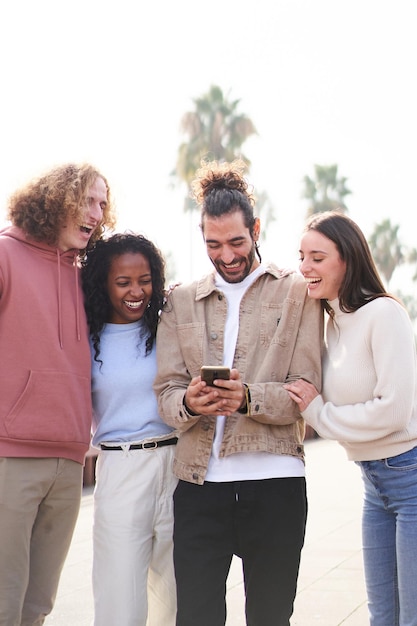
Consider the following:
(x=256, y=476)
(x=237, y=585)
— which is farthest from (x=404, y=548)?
(x=237, y=585)

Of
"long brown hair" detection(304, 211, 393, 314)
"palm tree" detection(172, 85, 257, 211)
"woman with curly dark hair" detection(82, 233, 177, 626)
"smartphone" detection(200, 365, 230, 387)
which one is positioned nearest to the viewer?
"smartphone" detection(200, 365, 230, 387)

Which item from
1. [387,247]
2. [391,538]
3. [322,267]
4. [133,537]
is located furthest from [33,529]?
[387,247]

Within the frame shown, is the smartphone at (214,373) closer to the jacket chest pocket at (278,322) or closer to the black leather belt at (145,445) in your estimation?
the jacket chest pocket at (278,322)

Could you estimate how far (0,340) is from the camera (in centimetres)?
367

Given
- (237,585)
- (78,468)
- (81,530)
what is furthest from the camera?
(81,530)

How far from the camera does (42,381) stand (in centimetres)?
366

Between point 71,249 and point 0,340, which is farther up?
point 71,249

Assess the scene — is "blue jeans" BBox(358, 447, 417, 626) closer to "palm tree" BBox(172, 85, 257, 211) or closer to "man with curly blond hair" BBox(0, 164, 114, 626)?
"man with curly blond hair" BBox(0, 164, 114, 626)

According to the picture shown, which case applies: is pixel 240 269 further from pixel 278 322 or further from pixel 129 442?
pixel 129 442

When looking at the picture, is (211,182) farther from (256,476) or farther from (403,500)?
(403,500)

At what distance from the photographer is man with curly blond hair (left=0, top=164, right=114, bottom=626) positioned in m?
3.63

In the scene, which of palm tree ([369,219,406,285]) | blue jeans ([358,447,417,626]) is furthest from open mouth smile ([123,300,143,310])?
palm tree ([369,219,406,285])

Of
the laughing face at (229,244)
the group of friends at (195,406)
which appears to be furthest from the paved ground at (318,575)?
the laughing face at (229,244)

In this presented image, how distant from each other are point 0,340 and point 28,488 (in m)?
0.62
